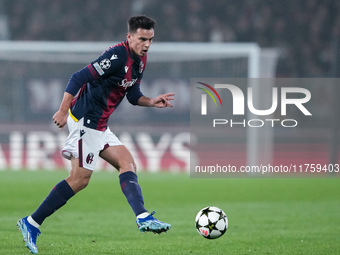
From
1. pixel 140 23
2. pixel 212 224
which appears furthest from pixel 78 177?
pixel 140 23

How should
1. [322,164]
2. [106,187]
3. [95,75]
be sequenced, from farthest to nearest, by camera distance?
[322,164], [106,187], [95,75]

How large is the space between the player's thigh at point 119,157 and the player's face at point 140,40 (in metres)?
0.82

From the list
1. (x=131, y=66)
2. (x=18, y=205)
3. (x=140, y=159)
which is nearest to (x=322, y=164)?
(x=140, y=159)

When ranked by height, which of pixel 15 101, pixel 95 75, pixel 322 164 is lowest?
pixel 322 164

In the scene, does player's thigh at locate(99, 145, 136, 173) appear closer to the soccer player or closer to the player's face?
the soccer player

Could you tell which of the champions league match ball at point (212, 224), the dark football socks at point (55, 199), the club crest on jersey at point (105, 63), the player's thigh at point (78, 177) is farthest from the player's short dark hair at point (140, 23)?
the champions league match ball at point (212, 224)

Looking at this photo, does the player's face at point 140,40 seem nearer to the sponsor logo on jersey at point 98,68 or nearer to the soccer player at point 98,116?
the soccer player at point 98,116

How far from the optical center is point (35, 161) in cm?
1436

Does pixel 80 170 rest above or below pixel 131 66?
below

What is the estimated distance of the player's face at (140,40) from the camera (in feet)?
17.0

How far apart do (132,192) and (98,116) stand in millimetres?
711

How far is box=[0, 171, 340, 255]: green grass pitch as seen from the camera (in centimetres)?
572

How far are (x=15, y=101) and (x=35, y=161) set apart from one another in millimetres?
1549

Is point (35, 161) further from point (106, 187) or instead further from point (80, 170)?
point (80, 170)
